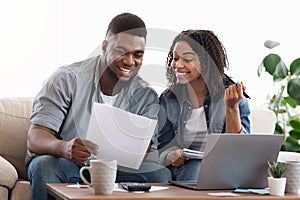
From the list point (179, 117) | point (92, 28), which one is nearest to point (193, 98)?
point (179, 117)

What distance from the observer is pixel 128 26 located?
93.2 inches

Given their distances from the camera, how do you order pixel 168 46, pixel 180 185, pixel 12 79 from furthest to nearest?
pixel 12 79, pixel 168 46, pixel 180 185

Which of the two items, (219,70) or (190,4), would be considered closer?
→ (219,70)

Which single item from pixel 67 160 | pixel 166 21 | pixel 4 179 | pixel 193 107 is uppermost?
pixel 166 21

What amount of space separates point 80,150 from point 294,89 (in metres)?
1.75

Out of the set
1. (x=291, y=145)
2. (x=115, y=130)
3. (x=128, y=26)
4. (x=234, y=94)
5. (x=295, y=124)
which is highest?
(x=128, y=26)

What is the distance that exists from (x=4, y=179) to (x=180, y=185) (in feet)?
2.62

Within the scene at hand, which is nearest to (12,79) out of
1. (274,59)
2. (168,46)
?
(168,46)

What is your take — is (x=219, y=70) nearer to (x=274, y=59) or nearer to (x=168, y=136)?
(x=168, y=136)

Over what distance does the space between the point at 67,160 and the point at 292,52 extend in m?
2.12

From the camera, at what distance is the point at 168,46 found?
236 centimetres

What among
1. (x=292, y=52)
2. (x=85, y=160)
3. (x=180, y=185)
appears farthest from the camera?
(x=292, y=52)

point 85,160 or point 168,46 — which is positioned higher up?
point 168,46

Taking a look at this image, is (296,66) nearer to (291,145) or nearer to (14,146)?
(291,145)
